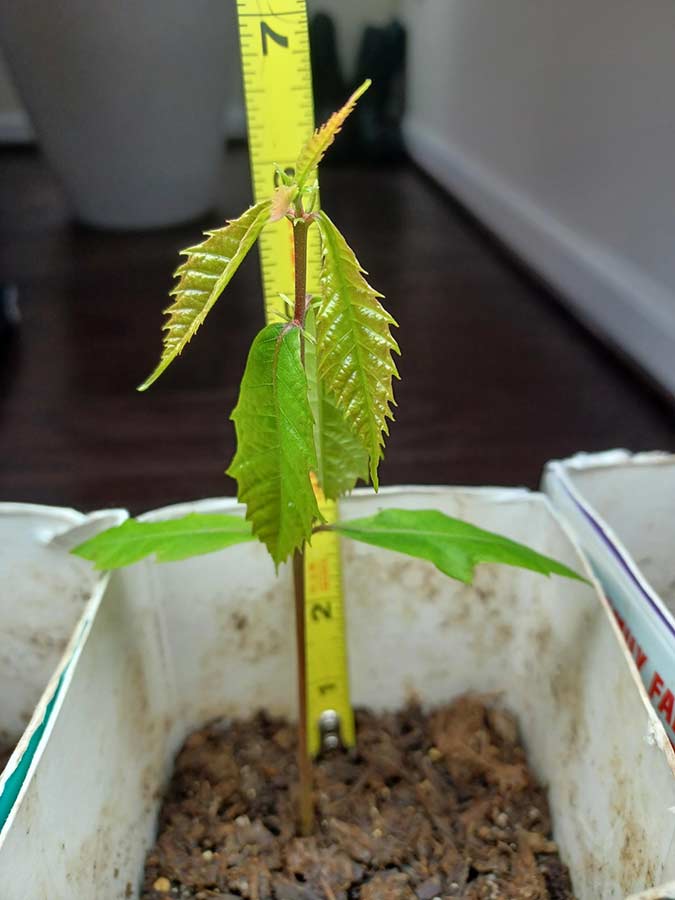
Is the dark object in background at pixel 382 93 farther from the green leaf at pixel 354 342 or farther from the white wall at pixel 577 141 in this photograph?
the green leaf at pixel 354 342

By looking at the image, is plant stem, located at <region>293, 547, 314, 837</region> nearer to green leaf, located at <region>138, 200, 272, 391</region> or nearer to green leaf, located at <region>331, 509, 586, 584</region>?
green leaf, located at <region>331, 509, 586, 584</region>

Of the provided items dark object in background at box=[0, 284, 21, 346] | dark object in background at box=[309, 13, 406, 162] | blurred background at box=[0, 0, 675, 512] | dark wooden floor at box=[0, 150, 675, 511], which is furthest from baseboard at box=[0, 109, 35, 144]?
dark object in background at box=[0, 284, 21, 346]

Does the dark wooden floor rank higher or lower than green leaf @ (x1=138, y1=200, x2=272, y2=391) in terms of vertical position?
lower

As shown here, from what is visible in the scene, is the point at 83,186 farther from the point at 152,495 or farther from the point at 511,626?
the point at 511,626

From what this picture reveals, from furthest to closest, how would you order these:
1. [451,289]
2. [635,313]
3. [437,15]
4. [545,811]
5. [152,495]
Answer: [437,15], [451,289], [635,313], [152,495], [545,811]

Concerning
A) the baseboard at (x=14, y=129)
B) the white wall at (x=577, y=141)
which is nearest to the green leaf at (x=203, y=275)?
the white wall at (x=577, y=141)

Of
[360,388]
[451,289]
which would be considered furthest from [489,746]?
[451,289]

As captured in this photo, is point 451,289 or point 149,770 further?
point 451,289

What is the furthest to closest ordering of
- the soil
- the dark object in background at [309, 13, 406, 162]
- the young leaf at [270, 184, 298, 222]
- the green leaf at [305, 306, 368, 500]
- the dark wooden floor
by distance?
1. the dark object in background at [309, 13, 406, 162]
2. the dark wooden floor
3. the soil
4. the green leaf at [305, 306, 368, 500]
5. the young leaf at [270, 184, 298, 222]
